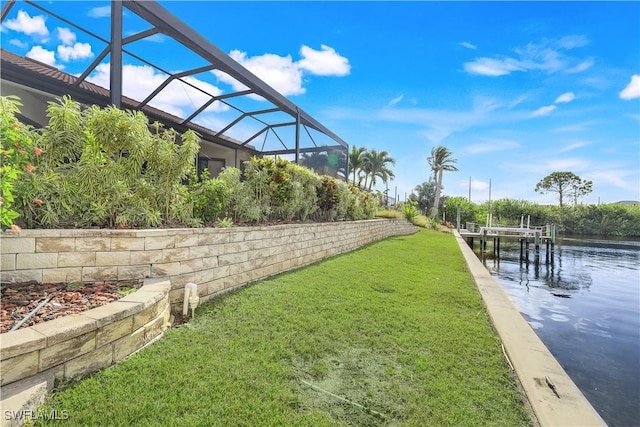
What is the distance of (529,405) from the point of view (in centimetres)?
213

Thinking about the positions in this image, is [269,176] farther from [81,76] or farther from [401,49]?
[401,49]

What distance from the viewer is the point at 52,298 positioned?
244 cm

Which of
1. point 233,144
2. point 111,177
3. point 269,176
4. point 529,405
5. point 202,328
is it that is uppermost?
point 233,144

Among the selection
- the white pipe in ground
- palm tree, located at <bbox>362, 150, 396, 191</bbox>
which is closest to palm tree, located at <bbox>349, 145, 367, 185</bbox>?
palm tree, located at <bbox>362, 150, 396, 191</bbox>

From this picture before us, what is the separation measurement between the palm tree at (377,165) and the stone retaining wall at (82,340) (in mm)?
29115

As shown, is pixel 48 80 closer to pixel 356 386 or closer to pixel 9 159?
pixel 9 159

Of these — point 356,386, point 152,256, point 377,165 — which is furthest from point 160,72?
point 377,165

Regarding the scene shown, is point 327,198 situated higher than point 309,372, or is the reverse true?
point 327,198

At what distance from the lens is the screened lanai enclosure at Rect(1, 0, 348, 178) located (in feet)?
15.6

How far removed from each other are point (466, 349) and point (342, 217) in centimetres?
709

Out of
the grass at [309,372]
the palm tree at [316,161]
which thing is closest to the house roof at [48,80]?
the grass at [309,372]

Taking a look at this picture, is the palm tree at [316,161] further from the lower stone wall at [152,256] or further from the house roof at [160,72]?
the lower stone wall at [152,256]

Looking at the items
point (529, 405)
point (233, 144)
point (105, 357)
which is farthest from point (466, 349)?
point (233, 144)

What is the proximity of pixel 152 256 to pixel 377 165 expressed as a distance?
29770 mm
